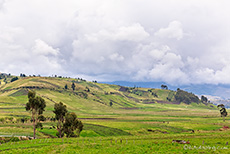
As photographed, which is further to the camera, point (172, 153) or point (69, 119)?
point (69, 119)

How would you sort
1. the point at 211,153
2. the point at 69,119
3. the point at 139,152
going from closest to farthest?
the point at 211,153 < the point at 139,152 < the point at 69,119

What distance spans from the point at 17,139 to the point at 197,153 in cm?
6151

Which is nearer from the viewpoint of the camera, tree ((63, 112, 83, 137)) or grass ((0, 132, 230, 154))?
grass ((0, 132, 230, 154))

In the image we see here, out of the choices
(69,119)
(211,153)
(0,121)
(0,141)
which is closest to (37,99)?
(69,119)

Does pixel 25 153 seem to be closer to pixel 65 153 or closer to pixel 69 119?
pixel 65 153

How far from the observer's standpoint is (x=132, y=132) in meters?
116

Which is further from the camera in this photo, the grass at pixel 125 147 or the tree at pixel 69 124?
the tree at pixel 69 124

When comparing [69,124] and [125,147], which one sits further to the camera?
[69,124]

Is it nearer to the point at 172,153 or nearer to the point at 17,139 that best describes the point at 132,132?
the point at 17,139

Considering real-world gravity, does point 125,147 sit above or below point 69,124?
above

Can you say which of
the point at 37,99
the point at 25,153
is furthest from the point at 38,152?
the point at 37,99

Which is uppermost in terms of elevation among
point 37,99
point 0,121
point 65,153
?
point 37,99

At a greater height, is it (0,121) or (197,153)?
(197,153)

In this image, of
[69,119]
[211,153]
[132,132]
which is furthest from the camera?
[132,132]
